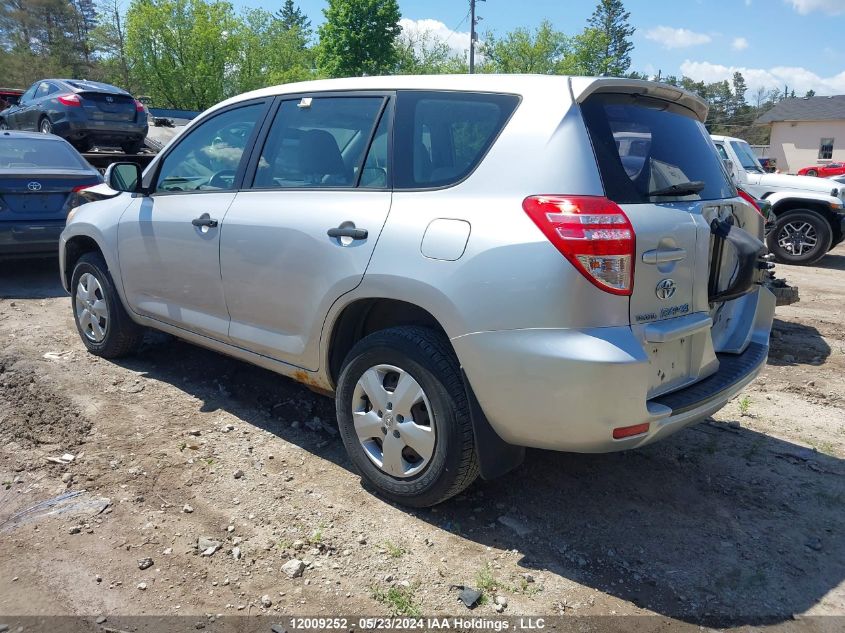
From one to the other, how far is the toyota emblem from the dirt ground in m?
1.12

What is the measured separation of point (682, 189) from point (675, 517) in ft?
5.04

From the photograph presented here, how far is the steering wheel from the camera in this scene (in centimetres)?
405

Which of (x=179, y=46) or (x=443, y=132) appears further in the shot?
(x=179, y=46)

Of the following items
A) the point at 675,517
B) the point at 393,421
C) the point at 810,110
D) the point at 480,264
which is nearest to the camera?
the point at 480,264

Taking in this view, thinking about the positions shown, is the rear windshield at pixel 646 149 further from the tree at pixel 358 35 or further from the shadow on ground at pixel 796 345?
the tree at pixel 358 35

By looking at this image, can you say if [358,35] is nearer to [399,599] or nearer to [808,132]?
[808,132]

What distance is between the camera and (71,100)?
42.3ft

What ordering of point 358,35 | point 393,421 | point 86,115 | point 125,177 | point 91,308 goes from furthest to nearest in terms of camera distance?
point 358,35
point 86,115
point 91,308
point 125,177
point 393,421

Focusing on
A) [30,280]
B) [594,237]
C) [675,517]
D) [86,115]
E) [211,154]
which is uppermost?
[86,115]

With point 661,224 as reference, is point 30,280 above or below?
below

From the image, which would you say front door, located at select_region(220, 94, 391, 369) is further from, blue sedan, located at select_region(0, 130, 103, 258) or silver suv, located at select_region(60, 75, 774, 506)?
blue sedan, located at select_region(0, 130, 103, 258)

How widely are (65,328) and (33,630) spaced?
4153 millimetres

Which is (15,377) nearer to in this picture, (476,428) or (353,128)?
(353,128)

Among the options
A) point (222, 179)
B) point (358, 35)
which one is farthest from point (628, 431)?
point (358, 35)
